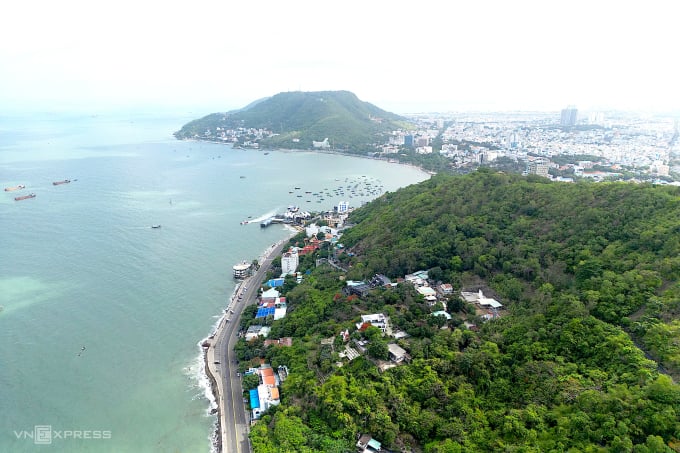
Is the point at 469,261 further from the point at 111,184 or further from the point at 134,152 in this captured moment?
the point at 134,152

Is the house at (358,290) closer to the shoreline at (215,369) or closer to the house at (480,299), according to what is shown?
the house at (480,299)

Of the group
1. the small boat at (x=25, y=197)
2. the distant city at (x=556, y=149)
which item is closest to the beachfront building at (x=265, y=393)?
the small boat at (x=25, y=197)

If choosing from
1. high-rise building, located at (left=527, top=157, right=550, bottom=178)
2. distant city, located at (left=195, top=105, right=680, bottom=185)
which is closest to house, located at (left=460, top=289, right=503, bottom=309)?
distant city, located at (left=195, top=105, right=680, bottom=185)

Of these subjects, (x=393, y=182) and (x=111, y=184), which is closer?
(x=111, y=184)

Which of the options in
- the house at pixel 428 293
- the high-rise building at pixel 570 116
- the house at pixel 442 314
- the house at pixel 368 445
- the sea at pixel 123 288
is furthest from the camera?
the high-rise building at pixel 570 116

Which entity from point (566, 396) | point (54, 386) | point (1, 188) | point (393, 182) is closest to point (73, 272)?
point (54, 386)

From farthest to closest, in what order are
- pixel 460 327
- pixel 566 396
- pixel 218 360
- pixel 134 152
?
pixel 134 152
pixel 218 360
pixel 460 327
pixel 566 396
